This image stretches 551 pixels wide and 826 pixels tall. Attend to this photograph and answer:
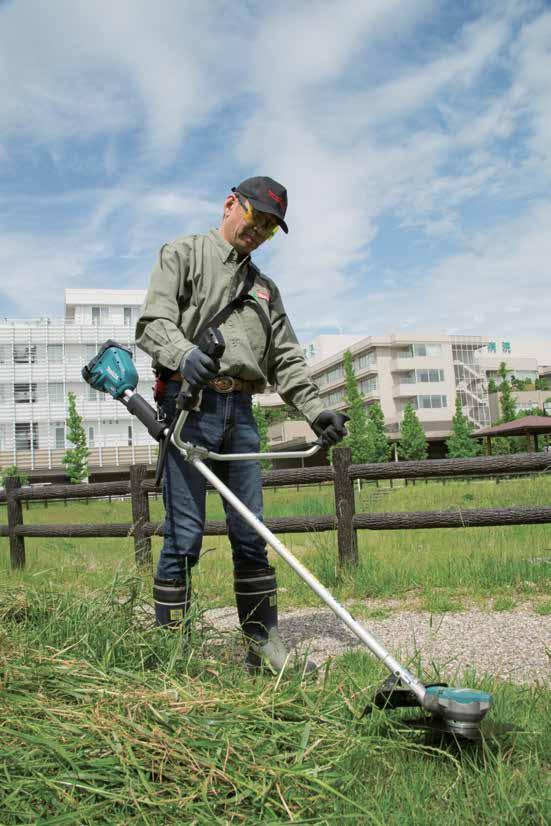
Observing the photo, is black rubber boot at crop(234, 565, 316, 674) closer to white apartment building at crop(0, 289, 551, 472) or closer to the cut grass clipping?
the cut grass clipping

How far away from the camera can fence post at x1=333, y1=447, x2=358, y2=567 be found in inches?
213

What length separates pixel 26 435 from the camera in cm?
5291

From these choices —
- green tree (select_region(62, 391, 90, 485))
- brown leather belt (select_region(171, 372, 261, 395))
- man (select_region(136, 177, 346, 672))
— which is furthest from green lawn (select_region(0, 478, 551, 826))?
green tree (select_region(62, 391, 90, 485))

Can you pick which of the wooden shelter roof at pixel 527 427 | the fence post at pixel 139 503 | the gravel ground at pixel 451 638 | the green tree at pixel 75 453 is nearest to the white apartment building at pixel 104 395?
the green tree at pixel 75 453

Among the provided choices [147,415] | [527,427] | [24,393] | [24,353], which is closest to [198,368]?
[147,415]

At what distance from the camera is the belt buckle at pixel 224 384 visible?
296 centimetres

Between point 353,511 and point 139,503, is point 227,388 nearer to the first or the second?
point 353,511

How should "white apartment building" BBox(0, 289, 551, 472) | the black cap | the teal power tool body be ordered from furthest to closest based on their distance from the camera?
"white apartment building" BBox(0, 289, 551, 472) < the black cap < the teal power tool body

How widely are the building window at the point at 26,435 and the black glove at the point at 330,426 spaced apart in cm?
5145

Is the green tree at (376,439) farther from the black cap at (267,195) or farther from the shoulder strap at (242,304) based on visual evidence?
the black cap at (267,195)

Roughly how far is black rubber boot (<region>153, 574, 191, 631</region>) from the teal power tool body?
45 centimetres

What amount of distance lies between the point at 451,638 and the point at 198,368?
2.10m

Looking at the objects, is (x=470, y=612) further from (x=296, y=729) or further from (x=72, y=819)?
(x=72, y=819)

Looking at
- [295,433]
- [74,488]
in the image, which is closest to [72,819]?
[74,488]
